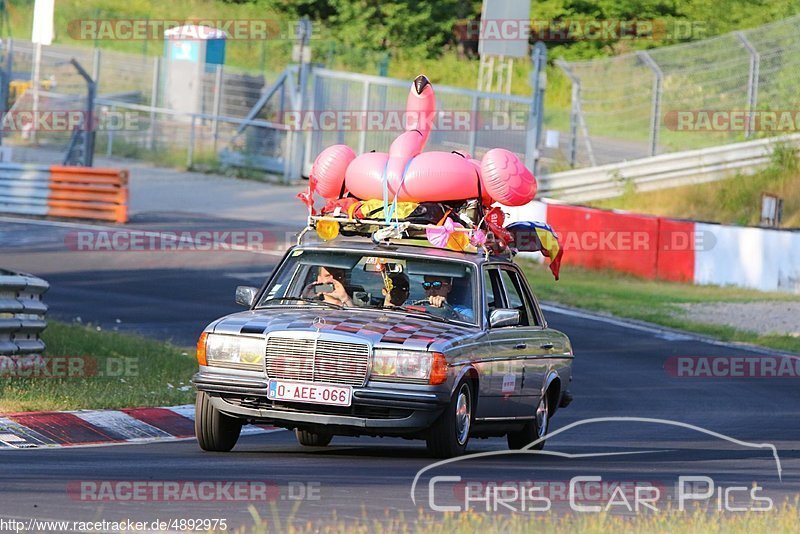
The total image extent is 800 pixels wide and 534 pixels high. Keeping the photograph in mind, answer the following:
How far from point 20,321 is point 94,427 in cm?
223

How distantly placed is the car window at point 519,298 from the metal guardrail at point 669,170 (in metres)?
22.9

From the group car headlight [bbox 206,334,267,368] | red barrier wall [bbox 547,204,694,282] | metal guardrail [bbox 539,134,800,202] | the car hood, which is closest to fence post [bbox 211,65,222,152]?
metal guardrail [bbox 539,134,800,202]

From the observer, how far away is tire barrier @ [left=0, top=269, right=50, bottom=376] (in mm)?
13227

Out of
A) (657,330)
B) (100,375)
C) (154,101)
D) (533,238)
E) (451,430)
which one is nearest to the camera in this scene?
(451,430)

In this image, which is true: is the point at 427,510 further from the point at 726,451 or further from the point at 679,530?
the point at 726,451

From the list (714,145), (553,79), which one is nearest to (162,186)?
(714,145)

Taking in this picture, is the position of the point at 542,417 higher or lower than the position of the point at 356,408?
lower

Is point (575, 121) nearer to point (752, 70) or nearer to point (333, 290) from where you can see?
point (752, 70)

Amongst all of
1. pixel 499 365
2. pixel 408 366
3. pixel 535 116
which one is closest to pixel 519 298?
pixel 499 365

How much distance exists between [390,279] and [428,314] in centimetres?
50

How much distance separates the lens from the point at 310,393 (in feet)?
32.7

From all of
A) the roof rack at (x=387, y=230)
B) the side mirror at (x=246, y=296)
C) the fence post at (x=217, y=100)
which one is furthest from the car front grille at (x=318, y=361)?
the fence post at (x=217, y=100)

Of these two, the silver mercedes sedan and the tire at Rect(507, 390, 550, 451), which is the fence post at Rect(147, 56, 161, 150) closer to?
the tire at Rect(507, 390, 550, 451)

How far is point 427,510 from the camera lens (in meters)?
7.92
